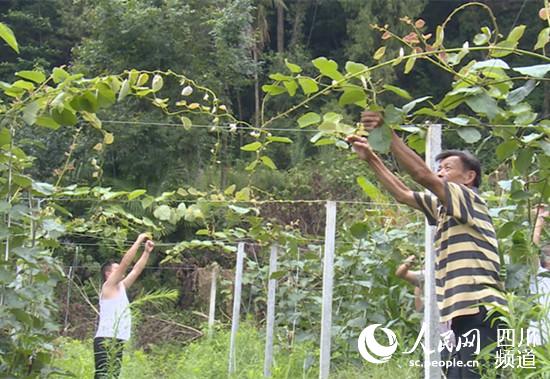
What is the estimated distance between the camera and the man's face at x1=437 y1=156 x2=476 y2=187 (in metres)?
2.69

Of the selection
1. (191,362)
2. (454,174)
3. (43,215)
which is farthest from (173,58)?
(454,174)

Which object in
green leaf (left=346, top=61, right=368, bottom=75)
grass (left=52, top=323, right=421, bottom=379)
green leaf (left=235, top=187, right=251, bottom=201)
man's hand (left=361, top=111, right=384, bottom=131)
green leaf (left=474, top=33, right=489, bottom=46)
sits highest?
green leaf (left=235, top=187, right=251, bottom=201)

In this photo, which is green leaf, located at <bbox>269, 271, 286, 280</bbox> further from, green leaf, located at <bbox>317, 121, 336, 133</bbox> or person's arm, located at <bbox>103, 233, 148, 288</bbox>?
green leaf, located at <bbox>317, 121, 336, 133</bbox>

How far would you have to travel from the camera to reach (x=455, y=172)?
269 centimetres

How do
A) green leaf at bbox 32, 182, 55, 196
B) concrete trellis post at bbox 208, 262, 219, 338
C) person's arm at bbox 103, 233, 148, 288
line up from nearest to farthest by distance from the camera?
green leaf at bbox 32, 182, 55, 196 < person's arm at bbox 103, 233, 148, 288 < concrete trellis post at bbox 208, 262, 219, 338

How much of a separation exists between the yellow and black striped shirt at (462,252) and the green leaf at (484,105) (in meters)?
0.27

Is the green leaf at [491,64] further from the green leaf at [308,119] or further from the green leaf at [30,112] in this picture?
the green leaf at [30,112]

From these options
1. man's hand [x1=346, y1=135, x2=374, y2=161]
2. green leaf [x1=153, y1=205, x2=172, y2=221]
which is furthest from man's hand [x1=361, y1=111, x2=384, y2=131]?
green leaf [x1=153, y1=205, x2=172, y2=221]

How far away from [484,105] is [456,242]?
1.51ft

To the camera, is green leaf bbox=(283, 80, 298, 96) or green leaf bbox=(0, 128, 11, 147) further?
green leaf bbox=(0, 128, 11, 147)

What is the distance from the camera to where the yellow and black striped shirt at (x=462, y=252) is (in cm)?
245

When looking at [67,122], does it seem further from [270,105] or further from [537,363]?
[270,105]

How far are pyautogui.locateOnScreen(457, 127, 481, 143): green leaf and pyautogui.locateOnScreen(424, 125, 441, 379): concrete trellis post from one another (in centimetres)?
21

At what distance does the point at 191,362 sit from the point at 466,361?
2.81m
